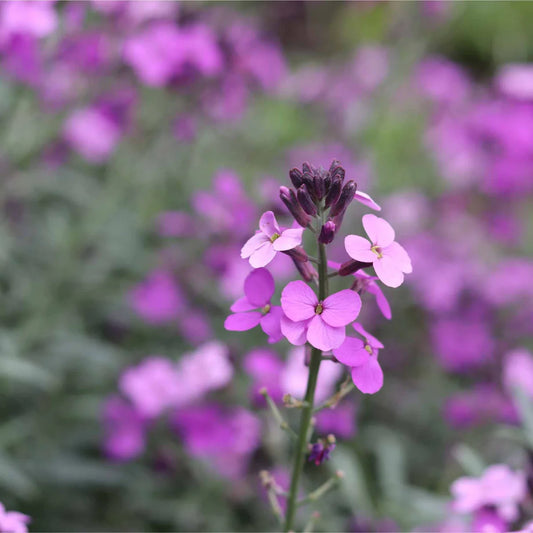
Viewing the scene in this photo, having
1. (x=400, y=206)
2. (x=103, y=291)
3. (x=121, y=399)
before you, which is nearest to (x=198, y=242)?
(x=103, y=291)

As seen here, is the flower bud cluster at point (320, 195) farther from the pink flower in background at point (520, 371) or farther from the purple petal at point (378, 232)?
the pink flower in background at point (520, 371)

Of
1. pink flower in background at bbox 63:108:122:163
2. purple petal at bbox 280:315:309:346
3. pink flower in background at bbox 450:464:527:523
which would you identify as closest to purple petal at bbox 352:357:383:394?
purple petal at bbox 280:315:309:346

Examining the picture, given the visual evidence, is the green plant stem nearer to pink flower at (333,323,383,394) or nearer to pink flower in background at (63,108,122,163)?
pink flower at (333,323,383,394)

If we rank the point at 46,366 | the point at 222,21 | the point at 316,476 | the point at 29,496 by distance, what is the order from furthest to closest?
1. the point at 222,21
2. the point at 316,476
3. the point at 46,366
4. the point at 29,496

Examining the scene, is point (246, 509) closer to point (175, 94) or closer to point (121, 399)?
point (121, 399)

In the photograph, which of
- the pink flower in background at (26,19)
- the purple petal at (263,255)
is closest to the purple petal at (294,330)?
the purple petal at (263,255)

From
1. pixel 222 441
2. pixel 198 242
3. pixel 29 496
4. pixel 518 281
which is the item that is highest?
pixel 518 281

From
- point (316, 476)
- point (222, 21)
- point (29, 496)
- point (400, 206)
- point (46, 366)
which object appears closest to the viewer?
point (29, 496)
